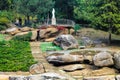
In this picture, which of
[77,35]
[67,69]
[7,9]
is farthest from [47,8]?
[67,69]

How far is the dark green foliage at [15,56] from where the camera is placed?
29077 millimetres

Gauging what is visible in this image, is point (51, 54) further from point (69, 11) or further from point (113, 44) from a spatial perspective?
point (69, 11)

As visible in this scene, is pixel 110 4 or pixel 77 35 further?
pixel 77 35

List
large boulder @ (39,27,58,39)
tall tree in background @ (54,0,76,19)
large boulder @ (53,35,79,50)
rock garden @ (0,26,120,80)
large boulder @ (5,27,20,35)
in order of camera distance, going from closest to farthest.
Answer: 1. rock garden @ (0,26,120,80)
2. large boulder @ (53,35,79,50)
3. large boulder @ (39,27,58,39)
4. large boulder @ (5,27,20,35)
5. tall tree in background @ (54,0,76,19)

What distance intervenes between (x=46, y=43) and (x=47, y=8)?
45.2 ft

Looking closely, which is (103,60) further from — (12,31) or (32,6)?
(32,6)

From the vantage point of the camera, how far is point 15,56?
31984 mm

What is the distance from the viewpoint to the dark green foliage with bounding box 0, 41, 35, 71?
95.4 feet

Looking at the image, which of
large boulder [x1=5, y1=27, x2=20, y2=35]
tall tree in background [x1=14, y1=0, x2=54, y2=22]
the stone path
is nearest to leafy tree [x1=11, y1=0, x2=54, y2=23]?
tall tree in background [x1=14, y1=0, x2=54, y2=22]

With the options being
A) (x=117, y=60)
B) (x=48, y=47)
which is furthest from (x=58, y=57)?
(x=48, y=47)

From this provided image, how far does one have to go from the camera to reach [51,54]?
32.2m

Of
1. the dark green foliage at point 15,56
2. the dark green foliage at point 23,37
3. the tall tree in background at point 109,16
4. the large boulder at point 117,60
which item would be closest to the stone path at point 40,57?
the dark green foliage at point 15,56

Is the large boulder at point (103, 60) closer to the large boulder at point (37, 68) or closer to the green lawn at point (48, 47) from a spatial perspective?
the large boulder at point (37, 68)

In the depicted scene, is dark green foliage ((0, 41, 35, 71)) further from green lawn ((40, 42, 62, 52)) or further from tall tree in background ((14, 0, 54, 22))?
tall tree in background ((14, 0, 54, 22))
